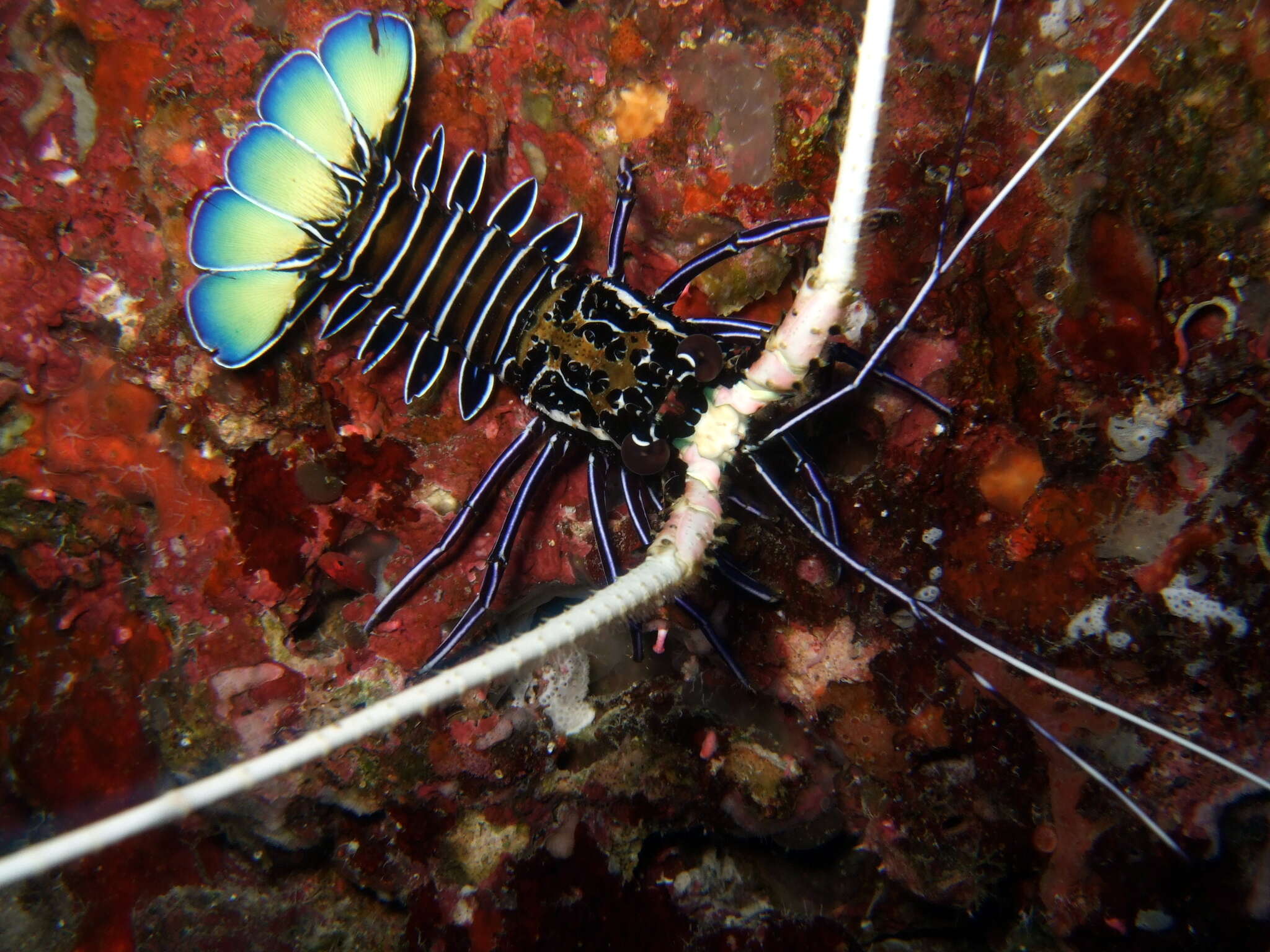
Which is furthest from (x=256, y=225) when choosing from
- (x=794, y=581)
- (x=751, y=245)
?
(x=794, y=581)

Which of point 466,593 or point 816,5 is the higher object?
point 816,5

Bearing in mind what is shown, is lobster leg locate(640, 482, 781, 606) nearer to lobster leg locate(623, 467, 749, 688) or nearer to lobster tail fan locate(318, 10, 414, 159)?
lobster leg locate(623, 467, 749, 688)

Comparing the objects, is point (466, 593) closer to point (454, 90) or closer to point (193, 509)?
point (193, 509)

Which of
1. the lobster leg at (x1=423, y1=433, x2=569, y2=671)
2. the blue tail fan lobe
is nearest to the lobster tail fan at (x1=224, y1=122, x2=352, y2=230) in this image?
the blue tail fan lobe

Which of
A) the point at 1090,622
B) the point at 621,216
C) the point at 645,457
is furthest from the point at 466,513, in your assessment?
the point at 1090,622

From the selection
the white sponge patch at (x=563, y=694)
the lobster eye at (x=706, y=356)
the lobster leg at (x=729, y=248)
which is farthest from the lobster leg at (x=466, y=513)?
the lobster eye at (x=706, y=356)

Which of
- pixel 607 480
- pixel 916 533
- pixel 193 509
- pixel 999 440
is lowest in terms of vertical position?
pixel 193 509

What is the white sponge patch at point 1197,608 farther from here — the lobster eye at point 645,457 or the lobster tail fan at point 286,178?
the lobster tail fan at point 286,178
